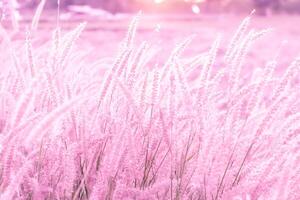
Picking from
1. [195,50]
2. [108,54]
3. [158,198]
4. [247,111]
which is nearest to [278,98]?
Answer: [247,111]

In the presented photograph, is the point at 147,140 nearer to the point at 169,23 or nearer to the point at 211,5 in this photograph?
the point at 169,23

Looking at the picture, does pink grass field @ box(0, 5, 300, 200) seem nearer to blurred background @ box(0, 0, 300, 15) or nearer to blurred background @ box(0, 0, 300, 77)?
blurred background @ box(0, 0, 300, 77)

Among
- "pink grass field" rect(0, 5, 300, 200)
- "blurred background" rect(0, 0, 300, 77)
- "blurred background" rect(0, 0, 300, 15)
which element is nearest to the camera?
"pink grass field" rect(0, 5, 300, 200)

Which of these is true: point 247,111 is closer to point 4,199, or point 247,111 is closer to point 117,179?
point 117,179

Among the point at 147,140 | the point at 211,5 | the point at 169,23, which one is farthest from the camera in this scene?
the point at 211,5

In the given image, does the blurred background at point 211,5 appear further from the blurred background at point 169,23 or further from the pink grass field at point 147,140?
the pink grass field at point 147,140

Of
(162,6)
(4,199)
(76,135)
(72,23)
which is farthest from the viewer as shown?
(162,6)

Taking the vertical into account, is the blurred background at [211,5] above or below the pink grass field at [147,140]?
below

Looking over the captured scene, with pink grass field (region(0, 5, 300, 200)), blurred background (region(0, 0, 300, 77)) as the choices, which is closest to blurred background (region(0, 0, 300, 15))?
blurred background (region(0, 0, 300, 77))

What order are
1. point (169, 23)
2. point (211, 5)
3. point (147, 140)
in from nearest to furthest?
1. point (147, 140)
2. point (169, 23)
3. point (211, 5)

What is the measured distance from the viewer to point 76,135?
167 centimetres

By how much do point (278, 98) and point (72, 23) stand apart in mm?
12011

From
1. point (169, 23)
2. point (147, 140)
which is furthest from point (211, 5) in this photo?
point (147, 140)

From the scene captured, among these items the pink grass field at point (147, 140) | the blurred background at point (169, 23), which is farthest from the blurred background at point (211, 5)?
the pink grass field at point (147, 140)
